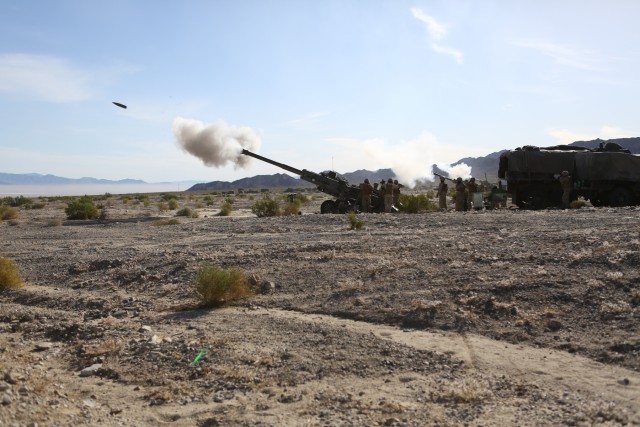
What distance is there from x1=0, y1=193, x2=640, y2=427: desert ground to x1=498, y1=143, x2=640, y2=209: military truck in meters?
11.2

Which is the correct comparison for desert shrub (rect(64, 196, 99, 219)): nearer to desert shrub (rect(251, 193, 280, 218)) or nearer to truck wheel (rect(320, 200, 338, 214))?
desert shrub (rect(251, 193, 280, 218))

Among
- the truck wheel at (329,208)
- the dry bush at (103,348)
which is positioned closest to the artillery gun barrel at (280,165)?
the truck wheel at (329,208)

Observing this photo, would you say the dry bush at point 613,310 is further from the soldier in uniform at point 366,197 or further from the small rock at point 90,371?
the soldier in uniform at point 366,197

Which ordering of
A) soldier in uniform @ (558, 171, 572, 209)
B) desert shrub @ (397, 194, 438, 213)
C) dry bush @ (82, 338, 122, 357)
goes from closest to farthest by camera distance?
1. dry bush @ (82, 338, 122, 357)
2. soldier in uniform @ (558, 171, 572, 209)
3. desert shrub @ (397, 194, 438, 213)

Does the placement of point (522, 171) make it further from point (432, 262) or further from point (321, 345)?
A: point (321, 345)

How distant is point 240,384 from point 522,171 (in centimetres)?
2201

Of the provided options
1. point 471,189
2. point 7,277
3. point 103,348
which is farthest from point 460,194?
point 103,348

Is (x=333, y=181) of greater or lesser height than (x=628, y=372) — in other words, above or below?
above

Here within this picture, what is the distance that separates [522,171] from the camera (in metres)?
26.9

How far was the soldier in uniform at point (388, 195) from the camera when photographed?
26172 millimetres

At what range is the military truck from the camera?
25578 millimetres

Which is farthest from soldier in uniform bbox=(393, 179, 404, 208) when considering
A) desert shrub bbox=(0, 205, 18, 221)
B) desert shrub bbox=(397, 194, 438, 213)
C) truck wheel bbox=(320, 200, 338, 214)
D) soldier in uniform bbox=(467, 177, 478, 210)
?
desert shrub bbox=(0, 205, 18, 221)

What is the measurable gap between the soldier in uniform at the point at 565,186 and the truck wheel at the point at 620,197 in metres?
2.03

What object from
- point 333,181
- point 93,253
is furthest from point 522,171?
point 93,253
